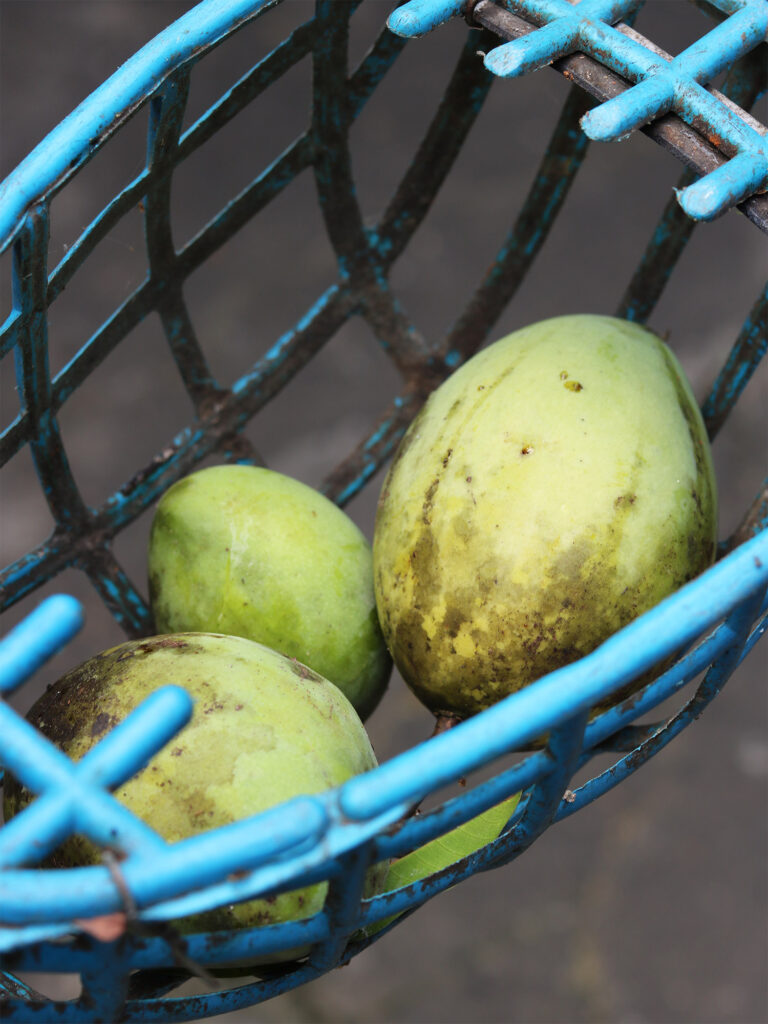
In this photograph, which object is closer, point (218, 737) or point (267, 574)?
point (218, 737)

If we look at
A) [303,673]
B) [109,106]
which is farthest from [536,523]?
[109,106]

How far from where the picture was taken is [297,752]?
52 cm

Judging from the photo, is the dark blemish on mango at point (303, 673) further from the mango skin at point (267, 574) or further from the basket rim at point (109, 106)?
the basket rim at point (109, 106)

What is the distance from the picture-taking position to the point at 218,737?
0.52m

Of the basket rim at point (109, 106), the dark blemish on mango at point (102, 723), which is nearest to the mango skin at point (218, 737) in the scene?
the dark blemish on mango at point (102, 723)

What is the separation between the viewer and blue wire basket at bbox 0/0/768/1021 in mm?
359

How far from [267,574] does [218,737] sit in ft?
0.54

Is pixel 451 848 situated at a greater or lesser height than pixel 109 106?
lesser

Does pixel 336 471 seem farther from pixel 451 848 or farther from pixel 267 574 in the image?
pixel 451 848

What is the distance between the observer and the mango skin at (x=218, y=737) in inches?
19.6

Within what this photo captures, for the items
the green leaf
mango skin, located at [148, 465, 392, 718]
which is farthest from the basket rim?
the green leaf

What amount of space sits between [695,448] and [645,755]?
0.19m

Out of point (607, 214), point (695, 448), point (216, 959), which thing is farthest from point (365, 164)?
point (216, 959)

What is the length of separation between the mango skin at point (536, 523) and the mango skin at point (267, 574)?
1.5 inches
